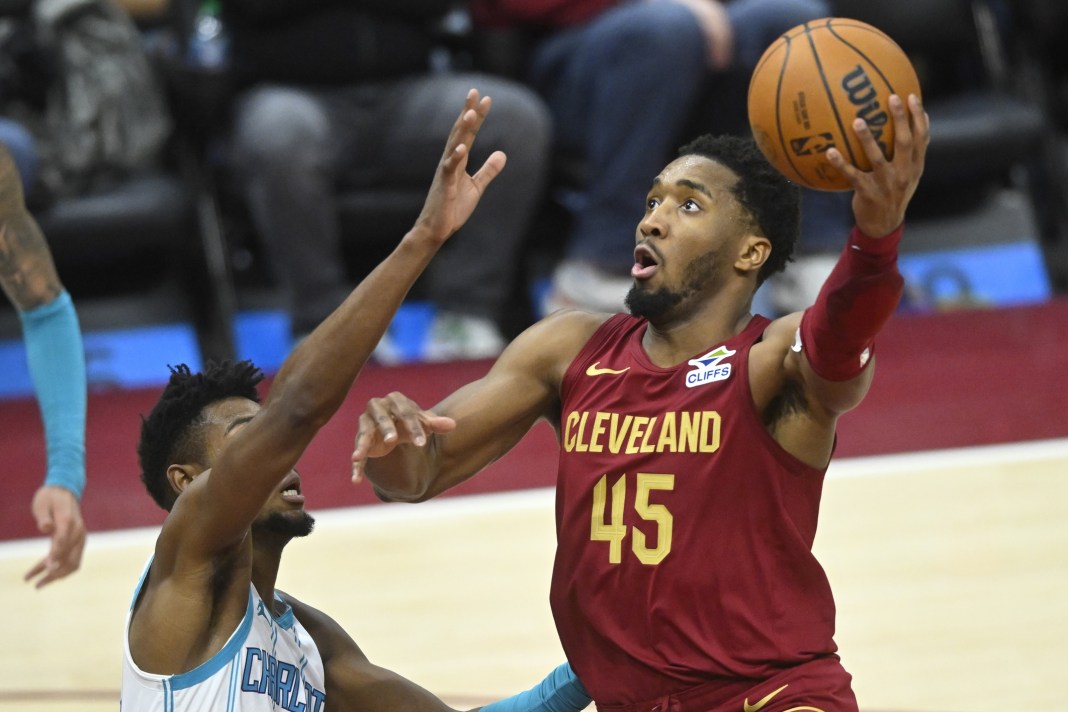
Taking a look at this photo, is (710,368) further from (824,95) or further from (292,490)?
(292,490)

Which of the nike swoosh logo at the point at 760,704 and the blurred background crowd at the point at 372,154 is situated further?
the blurred background crowd at the point at 372,154

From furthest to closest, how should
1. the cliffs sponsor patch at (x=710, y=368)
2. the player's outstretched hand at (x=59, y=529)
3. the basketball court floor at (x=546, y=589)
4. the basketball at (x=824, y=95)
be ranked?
the basketball court floor at (x=546, y=589)
the player's outstretched hand at (x=59, y=529)
the cliffs sponsor patch at (x=710, y=368)
the basketball at (x=824, y=95)

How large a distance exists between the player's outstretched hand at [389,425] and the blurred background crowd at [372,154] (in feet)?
14.0

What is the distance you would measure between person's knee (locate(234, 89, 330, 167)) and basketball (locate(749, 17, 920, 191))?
4.22 metres

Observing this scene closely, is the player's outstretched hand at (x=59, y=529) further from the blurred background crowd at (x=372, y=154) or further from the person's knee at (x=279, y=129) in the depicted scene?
the person's knee at (x=279, y=129)

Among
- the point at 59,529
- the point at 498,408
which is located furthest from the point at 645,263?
the point at 59,529

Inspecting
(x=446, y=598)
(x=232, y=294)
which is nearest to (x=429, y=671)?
(x=446, y=598)

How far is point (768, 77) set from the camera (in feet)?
11.7

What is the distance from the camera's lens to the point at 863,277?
3.19 metres

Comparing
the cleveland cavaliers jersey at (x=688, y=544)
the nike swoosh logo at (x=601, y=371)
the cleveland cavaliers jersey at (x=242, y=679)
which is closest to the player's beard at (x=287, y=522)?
the cleveland cavaliers jersey at (x=242, y=679)

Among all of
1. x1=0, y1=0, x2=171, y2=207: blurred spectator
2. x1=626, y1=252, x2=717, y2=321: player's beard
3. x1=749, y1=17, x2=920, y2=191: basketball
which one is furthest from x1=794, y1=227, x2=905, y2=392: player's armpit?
x1=0, y1=0, x2=171, y2=207: blurred spectator

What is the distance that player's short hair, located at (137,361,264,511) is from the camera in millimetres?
3660

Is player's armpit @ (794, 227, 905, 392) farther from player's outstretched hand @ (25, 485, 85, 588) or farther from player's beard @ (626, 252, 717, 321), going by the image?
player's outstretched hand @ (25, 485, 85, 588)

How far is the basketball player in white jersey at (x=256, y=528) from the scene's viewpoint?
3094mm
